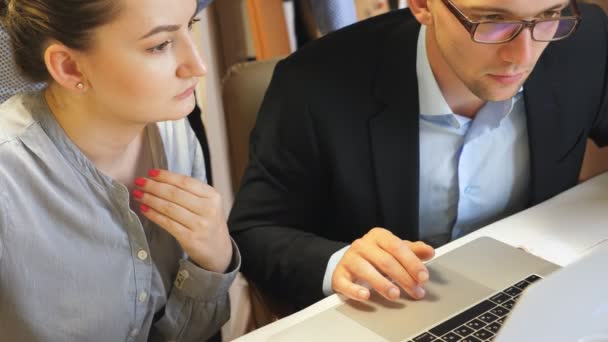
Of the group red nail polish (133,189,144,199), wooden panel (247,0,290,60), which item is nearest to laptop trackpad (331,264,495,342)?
red nail polish (133,189,144,199)

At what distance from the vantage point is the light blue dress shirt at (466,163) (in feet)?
3.61

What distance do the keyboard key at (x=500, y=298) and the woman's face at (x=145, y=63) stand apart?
48cm

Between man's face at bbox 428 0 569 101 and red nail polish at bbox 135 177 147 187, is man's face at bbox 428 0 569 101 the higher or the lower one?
the higher one

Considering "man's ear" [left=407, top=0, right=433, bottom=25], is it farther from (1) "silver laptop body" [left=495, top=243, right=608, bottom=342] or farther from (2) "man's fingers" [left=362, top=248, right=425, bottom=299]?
(1) "silver laptop body" [left=495, top=243, right=608, bottom=342]

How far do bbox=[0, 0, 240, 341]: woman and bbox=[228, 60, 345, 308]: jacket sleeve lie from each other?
100 millimetres

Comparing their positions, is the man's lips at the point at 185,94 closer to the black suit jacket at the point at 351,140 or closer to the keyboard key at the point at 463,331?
the black suit jacket at the point at 351,140

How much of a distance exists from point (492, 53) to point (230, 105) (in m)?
0.55

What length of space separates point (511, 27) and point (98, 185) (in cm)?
65

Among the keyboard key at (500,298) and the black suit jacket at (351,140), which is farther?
the black suit jacket at (351,140)

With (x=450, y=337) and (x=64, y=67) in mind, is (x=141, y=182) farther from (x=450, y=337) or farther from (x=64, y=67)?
(x=450, y=337)

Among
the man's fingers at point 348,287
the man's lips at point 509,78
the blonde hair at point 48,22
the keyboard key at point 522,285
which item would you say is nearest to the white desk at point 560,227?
the man's fingers at point 348,287

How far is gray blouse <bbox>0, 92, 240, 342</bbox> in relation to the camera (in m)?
0.82

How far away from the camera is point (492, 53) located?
980 mm

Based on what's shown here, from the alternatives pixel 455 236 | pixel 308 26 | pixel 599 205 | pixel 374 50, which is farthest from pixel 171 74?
pixel 308 26
